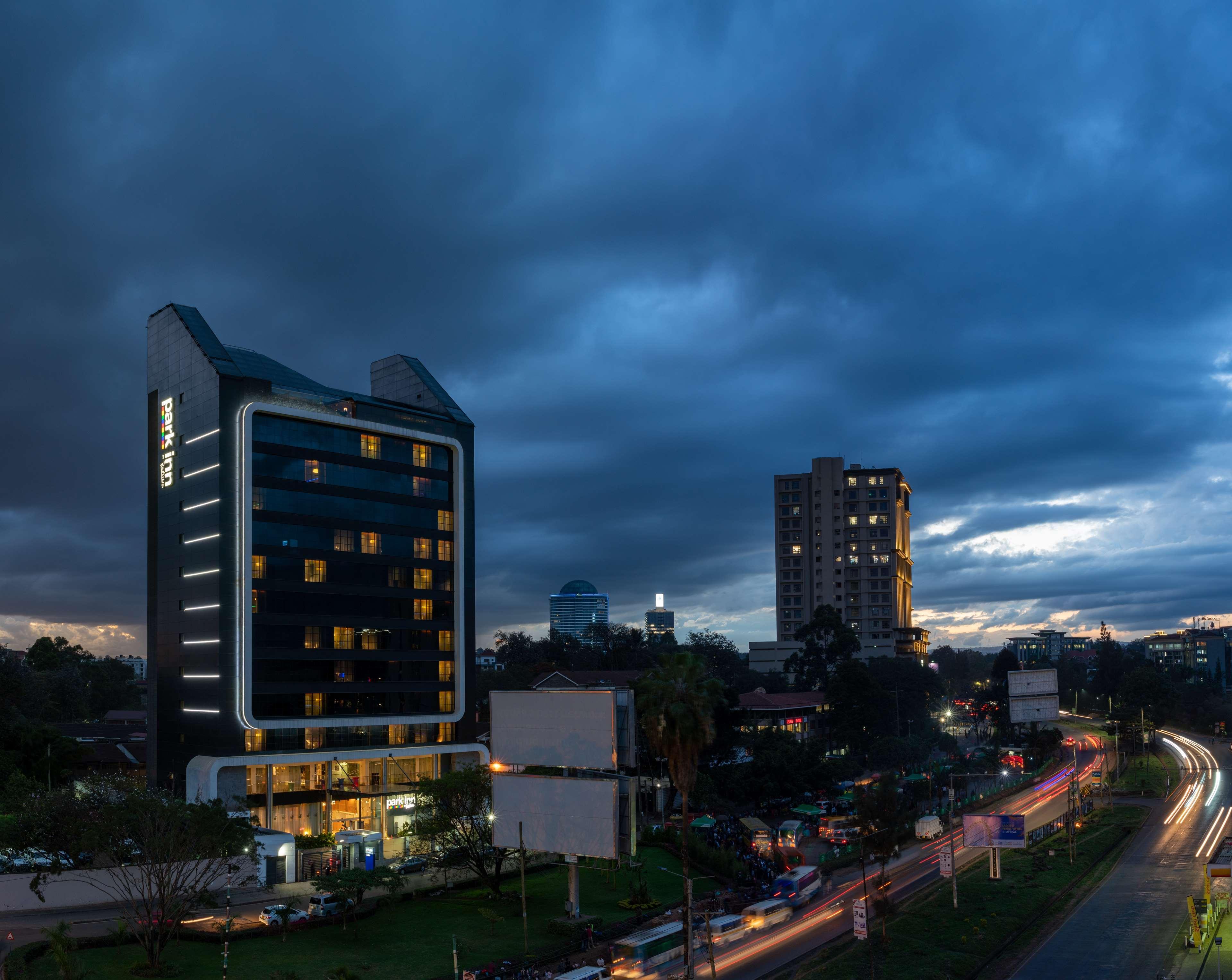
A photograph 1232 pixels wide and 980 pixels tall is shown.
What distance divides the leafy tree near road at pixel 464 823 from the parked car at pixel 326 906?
8372 millimetres

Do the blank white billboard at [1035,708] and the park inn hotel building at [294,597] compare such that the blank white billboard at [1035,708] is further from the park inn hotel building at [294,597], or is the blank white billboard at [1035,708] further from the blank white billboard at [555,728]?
the blank white billboard at [555,728]

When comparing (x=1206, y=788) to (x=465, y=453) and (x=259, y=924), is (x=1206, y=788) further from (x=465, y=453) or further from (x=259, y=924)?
(x=259, y=924)

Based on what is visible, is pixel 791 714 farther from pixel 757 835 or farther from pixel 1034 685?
pixel 757 835

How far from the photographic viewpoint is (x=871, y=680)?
150 m

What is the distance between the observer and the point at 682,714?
54812 millimetres

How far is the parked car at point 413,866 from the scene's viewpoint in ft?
243

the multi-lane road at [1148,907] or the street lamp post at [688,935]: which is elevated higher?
the street lamp post at [688,935]

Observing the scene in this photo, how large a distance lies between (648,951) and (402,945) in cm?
1461

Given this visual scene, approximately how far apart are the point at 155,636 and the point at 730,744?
6282 cm

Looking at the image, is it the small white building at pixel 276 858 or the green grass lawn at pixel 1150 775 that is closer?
→ the small white building at pixel 276 858

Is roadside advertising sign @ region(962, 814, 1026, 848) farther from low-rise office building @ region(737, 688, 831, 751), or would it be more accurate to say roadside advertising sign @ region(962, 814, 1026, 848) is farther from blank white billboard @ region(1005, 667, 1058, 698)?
low-rise office building @ region(737, 688, 831, 751)

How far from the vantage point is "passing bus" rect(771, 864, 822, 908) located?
67938 mm

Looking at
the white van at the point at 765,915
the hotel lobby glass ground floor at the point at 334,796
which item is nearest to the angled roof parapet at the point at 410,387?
the hotel lobby glass ground floor at the point at 334,796

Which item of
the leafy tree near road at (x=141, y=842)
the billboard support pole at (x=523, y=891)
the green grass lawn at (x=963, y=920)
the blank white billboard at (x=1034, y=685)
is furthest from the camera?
the blank white billboard at (x=1034, y=685)
